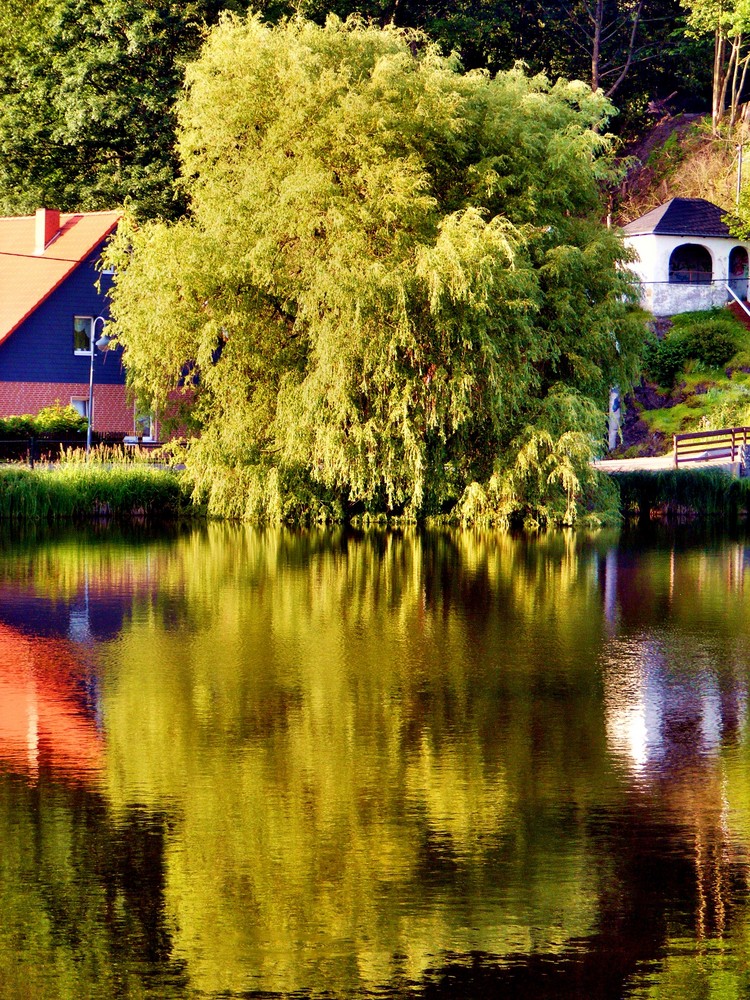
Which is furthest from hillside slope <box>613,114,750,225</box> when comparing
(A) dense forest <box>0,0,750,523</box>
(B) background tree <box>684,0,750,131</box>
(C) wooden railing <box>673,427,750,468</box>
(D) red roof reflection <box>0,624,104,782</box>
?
(D) red roof reflection <box>0,624,104,782</box>

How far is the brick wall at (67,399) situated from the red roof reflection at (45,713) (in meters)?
35.3

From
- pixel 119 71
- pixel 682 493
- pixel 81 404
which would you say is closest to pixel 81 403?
pixel 81 404

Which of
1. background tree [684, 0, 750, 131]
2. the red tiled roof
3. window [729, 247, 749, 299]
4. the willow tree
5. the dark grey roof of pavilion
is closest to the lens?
the willow tree

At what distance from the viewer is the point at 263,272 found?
3594 cm

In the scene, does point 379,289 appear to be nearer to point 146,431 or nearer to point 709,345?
point 146,431

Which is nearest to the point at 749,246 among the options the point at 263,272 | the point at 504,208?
the point at 504,208

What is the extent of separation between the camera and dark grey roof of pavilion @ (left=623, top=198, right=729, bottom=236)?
202ft

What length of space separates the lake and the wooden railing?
23.4 meters

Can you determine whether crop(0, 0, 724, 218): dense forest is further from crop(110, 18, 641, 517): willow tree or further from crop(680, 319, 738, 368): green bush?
crop(110, 18, 641, 517): willow tree

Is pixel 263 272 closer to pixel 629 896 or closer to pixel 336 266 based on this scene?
pixel 336 266

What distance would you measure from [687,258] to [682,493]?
Answer: 23382 mm

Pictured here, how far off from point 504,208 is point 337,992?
3080 cm

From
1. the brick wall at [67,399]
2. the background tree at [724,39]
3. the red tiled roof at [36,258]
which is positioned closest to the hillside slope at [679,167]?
the background tree at [724,39]

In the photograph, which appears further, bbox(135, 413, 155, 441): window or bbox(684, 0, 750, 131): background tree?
bbox(684, 0, 750, 131): background tree
